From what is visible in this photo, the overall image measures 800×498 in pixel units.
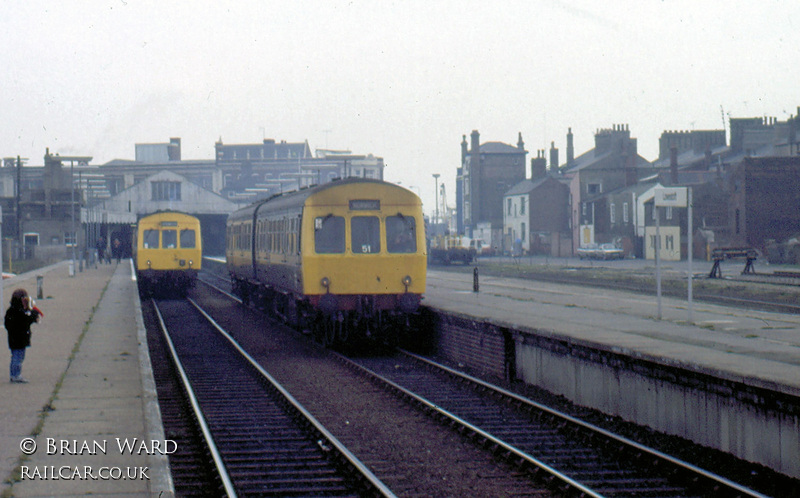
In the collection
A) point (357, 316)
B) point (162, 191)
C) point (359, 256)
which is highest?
point (162, 191)

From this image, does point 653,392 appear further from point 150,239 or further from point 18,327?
point 150,239

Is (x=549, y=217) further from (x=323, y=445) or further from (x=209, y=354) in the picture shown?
(x=323, y=445)

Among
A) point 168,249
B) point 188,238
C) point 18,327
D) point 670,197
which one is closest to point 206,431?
point 18,327

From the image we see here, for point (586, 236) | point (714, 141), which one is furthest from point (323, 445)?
point (714, 141)

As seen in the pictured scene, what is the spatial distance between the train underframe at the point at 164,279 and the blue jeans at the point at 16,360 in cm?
2091

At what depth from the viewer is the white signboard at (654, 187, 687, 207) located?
1603 centimetres

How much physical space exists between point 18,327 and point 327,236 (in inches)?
252

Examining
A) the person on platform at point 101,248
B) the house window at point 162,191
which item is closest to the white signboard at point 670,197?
the person on platform at point 101,248

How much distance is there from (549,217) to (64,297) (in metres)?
54.4

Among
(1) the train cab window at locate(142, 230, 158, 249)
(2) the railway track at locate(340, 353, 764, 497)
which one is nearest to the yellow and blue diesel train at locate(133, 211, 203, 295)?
(1) the train cab window at locate(142, 230, 158, 249)

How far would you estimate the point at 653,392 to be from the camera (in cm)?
1061

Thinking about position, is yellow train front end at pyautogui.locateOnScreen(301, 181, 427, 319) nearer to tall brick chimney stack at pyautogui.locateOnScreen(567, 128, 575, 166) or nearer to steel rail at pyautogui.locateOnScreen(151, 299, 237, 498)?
steel rail at pyautogui.locateOnScreen(151, 299, 237, 498)

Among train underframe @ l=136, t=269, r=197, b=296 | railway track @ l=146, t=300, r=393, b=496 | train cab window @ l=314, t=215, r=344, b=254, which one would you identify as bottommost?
railway track @ l=146, t=300, r=393, b=496

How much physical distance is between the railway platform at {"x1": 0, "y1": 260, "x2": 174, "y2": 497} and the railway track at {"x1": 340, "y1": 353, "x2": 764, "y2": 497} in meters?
3.21
